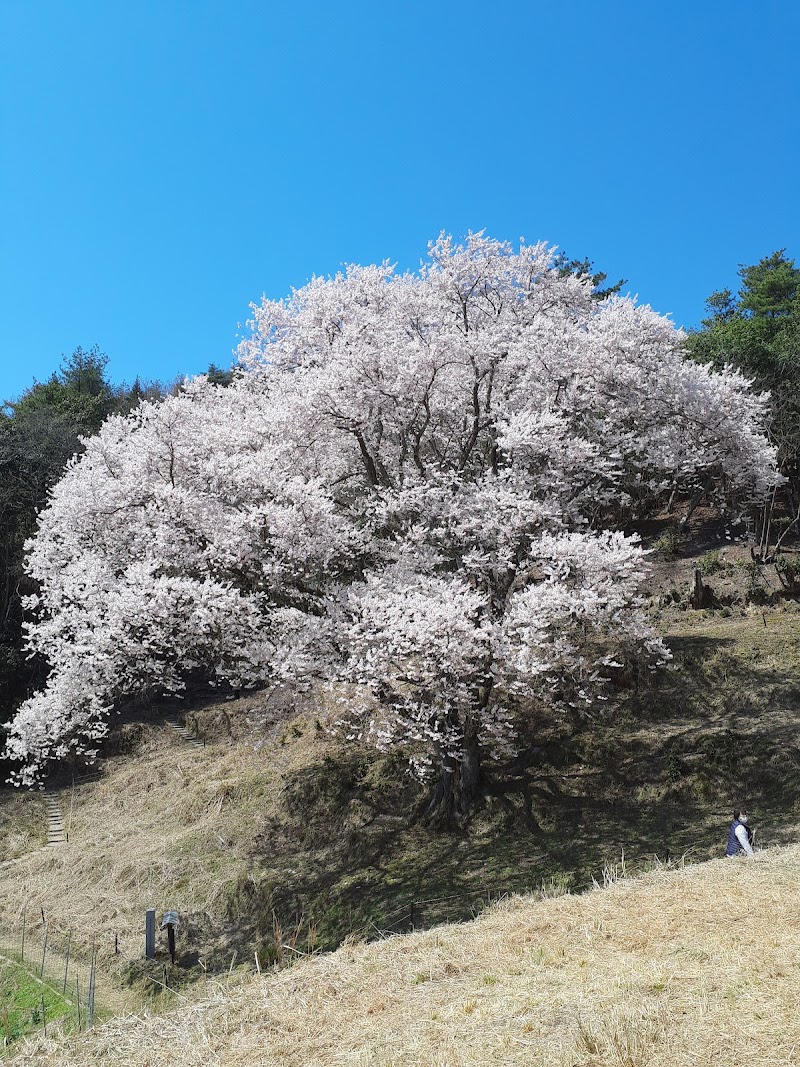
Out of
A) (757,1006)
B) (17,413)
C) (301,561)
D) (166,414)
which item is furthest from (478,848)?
(17,413)

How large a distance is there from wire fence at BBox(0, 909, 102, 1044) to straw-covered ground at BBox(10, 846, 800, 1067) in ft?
12.6

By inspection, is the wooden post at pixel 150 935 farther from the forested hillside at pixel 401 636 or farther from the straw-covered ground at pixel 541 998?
the straw-covered ground at pixel 541 998

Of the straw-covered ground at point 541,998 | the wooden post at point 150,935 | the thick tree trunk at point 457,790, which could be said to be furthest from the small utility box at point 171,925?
the straw-covered ground at point 541,998

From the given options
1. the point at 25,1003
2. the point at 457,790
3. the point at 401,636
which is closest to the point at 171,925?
the point at 25,1003

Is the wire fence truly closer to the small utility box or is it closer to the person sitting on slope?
the small utility box

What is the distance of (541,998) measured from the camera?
618cm

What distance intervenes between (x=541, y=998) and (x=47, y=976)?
34.6 feet

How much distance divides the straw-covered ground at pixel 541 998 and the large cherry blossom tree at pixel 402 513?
487 cm

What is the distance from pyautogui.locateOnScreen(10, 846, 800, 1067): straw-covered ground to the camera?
5.33 m

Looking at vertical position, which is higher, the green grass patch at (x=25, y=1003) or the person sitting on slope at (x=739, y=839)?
the person sitting on slope at (x=739, y=839)

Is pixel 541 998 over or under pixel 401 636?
under

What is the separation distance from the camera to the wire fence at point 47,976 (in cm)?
1134

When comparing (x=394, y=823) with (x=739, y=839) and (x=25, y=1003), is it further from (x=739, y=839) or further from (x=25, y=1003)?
(x=739, y=839)

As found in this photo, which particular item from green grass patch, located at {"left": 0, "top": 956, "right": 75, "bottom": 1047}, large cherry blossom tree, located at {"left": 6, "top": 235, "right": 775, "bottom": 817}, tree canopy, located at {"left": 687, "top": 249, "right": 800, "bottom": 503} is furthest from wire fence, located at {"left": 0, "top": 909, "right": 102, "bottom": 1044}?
tree canopy, located at {"left": 687, "top": 249, "right": 800, "bottom": 503}
